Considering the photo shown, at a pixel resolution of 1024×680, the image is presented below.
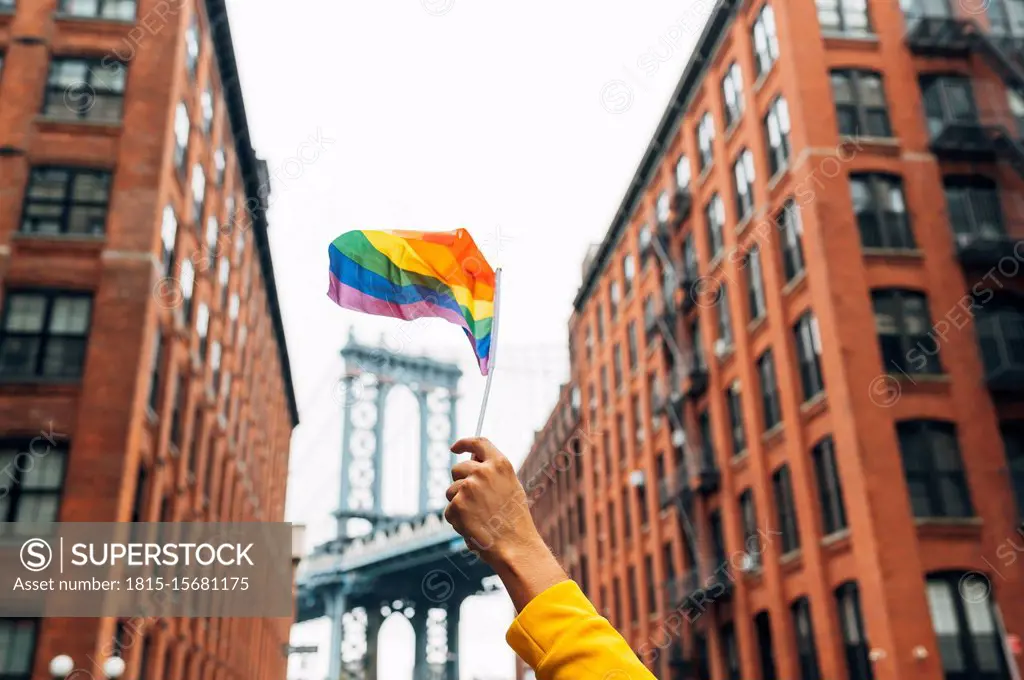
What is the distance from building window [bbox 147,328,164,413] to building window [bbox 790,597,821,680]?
20.1m

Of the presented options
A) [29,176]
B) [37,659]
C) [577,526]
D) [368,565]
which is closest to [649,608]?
[577,526]

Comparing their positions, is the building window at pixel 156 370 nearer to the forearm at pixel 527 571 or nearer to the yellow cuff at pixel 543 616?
the forearm at pixel 527 571

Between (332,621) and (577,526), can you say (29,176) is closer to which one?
(577,526)

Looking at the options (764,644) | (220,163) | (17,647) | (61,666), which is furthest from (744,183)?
(17,647)

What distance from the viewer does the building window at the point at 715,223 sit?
37.6 metres

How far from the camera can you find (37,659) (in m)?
22.5

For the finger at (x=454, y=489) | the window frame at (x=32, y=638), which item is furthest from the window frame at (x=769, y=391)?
the finger at (x=454, y=489)

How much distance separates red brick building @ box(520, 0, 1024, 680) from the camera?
25.8 metres

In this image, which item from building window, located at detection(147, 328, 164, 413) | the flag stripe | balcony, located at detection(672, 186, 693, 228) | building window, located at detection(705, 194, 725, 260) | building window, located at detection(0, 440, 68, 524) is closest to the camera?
the flag stripe

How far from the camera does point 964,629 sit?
24828mm

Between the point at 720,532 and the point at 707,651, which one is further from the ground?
the point at 720,532

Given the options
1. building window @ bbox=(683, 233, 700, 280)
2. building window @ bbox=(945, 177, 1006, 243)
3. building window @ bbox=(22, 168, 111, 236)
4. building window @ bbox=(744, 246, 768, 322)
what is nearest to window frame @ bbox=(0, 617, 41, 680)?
building window @ bbox=(22, 168, 111, 236)

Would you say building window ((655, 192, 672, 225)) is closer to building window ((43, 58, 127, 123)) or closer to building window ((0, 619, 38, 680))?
building window ((43, 58, 127, 123))

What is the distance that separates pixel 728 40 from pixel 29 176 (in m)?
25.1
